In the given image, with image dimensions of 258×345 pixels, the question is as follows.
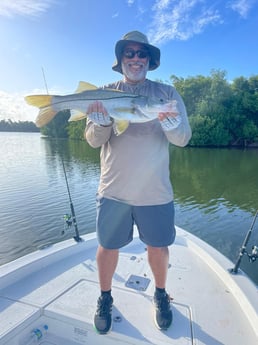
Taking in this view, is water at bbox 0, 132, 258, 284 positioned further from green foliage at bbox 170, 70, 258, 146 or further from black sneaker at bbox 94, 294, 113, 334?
green foliage at bbox 170, 70, 258, 146

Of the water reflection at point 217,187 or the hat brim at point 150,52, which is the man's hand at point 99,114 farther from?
the water reflection at point 217,187

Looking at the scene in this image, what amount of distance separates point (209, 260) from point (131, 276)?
37.5 inches

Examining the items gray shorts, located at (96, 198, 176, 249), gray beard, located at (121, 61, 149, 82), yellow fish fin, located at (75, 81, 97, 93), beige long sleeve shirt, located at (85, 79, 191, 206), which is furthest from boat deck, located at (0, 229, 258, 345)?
gray beard, located at (121, 61, 149, 82)

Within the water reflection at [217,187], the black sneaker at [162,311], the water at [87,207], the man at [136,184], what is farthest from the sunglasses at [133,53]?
the water reflection at [217,187]

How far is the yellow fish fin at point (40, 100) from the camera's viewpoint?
201 centimetres

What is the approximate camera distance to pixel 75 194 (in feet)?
35.6

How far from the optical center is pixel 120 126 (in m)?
1.94

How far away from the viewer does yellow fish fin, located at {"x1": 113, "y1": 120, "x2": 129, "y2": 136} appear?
1.93m

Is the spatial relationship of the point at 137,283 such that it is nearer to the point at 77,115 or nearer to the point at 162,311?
the point at 162,311

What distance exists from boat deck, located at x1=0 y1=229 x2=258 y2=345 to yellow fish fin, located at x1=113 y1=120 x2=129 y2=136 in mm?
1516

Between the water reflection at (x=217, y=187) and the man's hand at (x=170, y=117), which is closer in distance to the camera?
the man's hand at (x=170, y=117)

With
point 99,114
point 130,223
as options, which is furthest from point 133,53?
point 130,223

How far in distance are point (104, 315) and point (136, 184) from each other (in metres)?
1.06

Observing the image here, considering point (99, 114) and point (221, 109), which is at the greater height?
point (221, 109)
